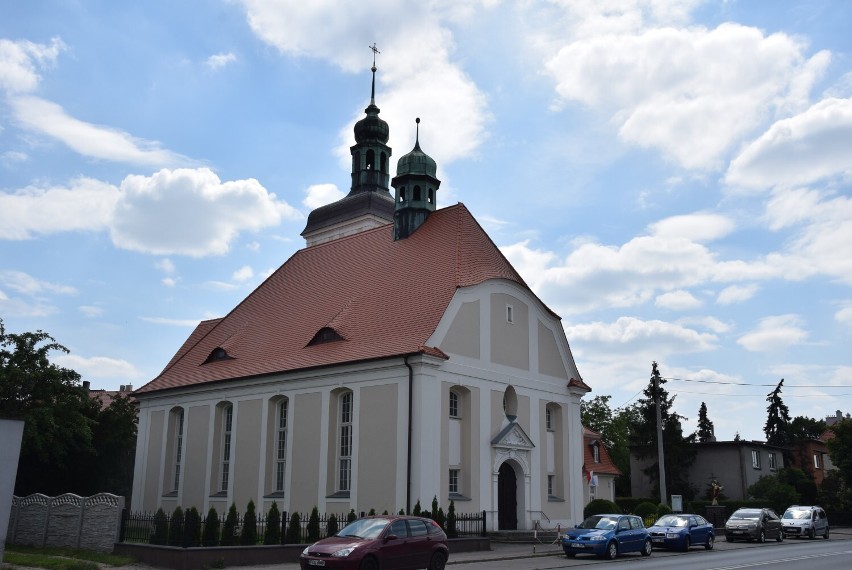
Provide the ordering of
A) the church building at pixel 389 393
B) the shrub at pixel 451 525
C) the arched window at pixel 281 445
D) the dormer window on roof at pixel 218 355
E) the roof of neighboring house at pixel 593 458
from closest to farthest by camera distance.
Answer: the shrub at pixel 451 525 → the church building at pixel 389 393 → the arched window at pixel 281 445 → the dormer window on roof at pixel 218 355 → the roof of neighboring house at pixel 593 458

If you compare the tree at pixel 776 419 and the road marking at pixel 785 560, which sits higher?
the tree at pixel 776 419

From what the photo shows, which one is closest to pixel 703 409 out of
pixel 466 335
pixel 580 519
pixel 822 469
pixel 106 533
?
pixel 822 469

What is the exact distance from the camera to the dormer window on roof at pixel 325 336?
31141mm

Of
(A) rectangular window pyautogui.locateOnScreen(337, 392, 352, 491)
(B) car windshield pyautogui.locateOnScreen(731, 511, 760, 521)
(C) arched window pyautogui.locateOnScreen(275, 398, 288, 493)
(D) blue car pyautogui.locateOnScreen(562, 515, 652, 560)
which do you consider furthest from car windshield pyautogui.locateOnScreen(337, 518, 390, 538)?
(B) car windshield pyautogui.locateOnScreen(731, 511, 760, 521)

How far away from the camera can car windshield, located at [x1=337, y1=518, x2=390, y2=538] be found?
1684 cm

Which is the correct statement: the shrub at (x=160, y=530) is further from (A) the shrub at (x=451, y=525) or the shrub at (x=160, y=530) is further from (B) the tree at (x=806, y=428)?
(B) the tree at (x=806, y=428)

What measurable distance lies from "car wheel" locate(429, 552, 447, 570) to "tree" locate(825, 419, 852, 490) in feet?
140

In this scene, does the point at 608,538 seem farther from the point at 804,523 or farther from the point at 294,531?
the point at 804,523

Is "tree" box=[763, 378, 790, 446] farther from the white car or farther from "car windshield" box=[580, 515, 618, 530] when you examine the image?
"car windshield" box=[580, 515, 618, 530]

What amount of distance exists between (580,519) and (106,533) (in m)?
18.5

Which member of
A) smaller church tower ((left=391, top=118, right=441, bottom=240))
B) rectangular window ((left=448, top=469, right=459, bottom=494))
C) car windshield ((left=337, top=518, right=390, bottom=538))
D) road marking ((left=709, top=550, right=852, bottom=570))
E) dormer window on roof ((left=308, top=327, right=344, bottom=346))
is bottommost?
road marking ((left=709, top=550, right=852, bottom=570))

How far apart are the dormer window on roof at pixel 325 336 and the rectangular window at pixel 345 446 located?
2455mm

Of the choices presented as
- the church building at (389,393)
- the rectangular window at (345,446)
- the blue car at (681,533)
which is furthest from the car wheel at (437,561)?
the blue car at (681,533)

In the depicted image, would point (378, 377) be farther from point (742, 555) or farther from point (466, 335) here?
point (742, 555)
